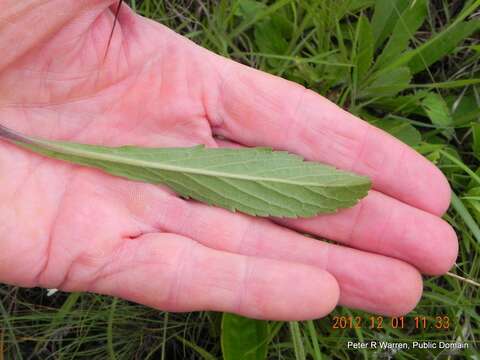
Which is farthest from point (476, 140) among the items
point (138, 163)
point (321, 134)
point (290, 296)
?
point (138, 163)

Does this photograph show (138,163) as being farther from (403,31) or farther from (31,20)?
(403,31)

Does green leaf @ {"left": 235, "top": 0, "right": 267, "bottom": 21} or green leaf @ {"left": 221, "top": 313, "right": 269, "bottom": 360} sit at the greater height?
green leaf @ {"left": 235, "top": 0, "right": 267, "bottom": 21}

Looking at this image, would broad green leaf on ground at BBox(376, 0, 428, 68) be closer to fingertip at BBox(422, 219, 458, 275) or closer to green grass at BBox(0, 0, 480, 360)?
green grass at BBox(0, 0, 480, 360)

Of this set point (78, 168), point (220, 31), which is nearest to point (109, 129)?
point (78, 168)

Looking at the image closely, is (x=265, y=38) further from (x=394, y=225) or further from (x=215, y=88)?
(x=394, y=225)

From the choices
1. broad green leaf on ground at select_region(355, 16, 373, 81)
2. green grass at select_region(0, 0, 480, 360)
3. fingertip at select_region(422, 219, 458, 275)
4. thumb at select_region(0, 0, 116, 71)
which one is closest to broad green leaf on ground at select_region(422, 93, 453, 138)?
green grass at select_region(0, 0, 480, 360)
